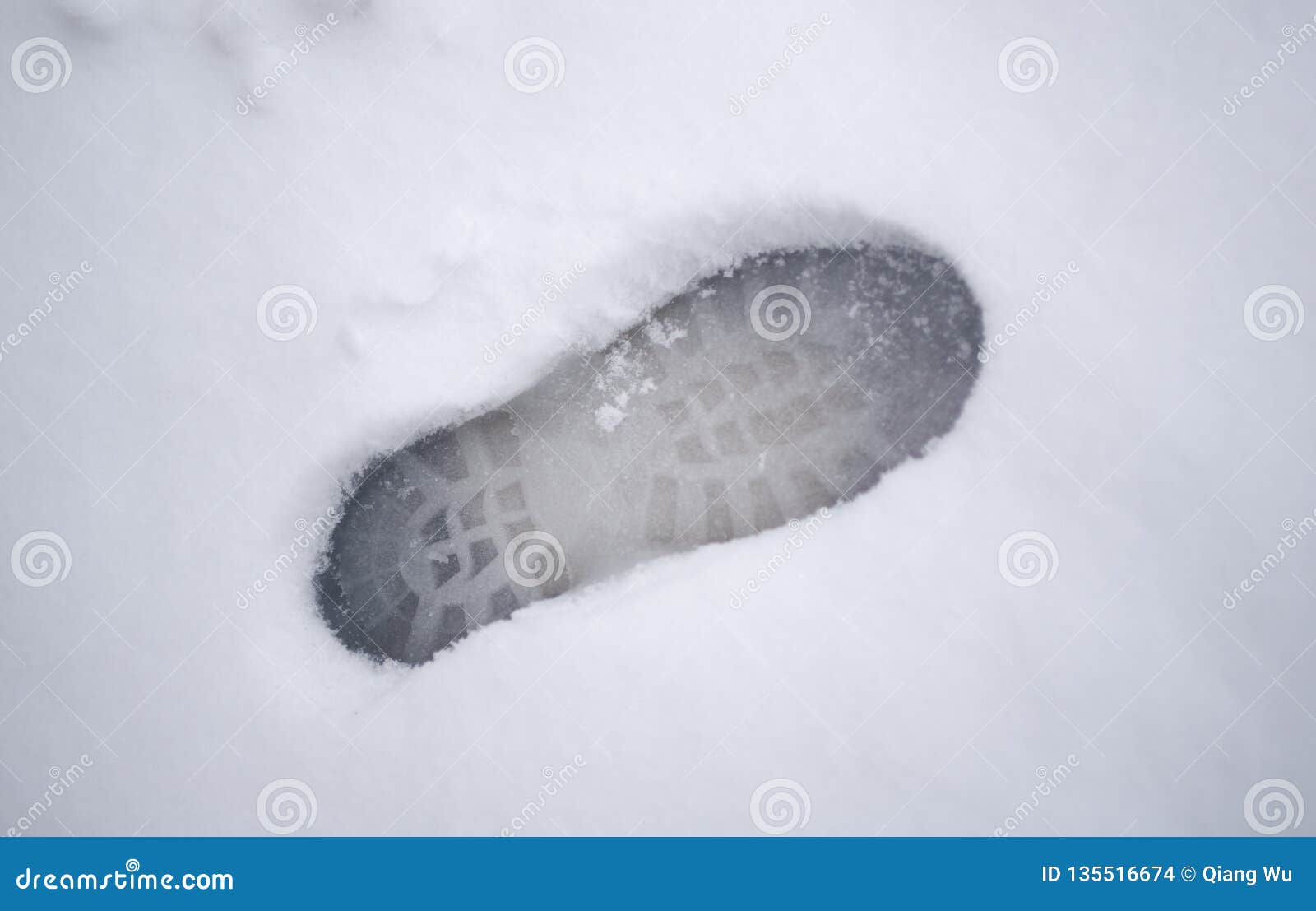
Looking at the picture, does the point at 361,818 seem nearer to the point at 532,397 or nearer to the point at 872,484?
the point at 532,397

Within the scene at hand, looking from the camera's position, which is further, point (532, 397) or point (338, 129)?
point (532, 397)

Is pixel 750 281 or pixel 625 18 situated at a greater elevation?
pixel 625 18

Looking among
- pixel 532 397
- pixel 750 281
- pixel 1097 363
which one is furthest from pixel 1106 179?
pixel 532 397

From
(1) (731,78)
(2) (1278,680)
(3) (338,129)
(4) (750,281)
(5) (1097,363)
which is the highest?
(5) (1097,363)

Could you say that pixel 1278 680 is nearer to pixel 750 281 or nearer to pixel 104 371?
pixel 750 281

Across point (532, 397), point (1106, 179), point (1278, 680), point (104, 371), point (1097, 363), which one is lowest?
point (104, 371)

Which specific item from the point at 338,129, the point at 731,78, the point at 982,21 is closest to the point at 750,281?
the point at 731,78
